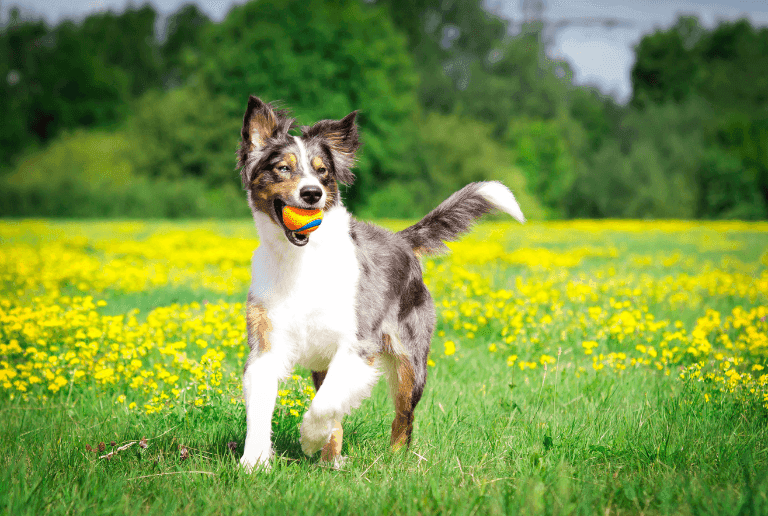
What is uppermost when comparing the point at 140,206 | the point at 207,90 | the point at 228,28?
the point at 228,28

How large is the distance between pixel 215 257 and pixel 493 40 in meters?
→ 37.8

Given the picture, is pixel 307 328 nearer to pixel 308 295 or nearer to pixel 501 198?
pixel 308 295

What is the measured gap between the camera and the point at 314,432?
9.99 ft

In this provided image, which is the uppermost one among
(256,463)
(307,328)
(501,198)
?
(501,198)

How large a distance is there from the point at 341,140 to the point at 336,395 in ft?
4.85

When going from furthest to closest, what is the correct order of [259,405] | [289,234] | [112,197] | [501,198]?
1. [112,197]
2. [501,198]
3. [289,234]
4. [259,405]

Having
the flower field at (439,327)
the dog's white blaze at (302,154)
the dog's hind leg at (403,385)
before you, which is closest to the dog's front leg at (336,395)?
the dog's hind leg at (403,385)

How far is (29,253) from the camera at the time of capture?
1100 cm

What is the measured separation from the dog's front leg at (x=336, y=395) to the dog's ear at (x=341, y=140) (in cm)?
103

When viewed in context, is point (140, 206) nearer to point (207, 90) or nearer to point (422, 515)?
point (207, 90)

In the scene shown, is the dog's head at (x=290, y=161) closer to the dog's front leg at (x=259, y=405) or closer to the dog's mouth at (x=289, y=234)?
the dog's mouth at (x=289, y=234)

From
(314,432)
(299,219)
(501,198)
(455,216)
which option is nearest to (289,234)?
(299,219)

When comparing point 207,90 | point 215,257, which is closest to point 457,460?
point 215,257

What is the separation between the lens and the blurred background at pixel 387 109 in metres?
32.8
